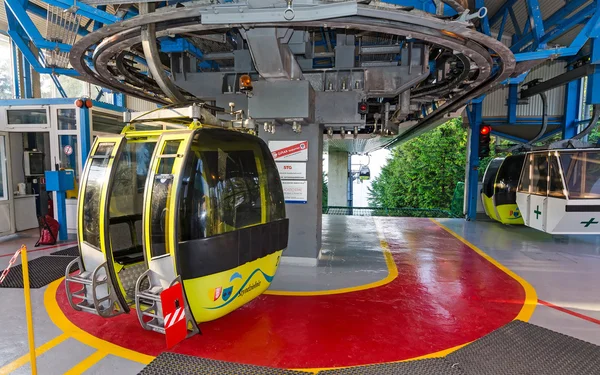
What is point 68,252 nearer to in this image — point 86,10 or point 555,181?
point 86,10

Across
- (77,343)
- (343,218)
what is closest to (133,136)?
(77,343)

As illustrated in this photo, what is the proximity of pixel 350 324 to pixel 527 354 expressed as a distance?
5.49ft

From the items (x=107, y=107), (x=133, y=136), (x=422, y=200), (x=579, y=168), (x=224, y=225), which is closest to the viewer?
(x=224, y=225)

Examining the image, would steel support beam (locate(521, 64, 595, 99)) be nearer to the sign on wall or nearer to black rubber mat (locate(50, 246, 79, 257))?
the sign on wall

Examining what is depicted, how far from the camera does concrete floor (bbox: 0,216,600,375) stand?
3.03 m

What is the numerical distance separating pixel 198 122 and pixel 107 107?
245 inches

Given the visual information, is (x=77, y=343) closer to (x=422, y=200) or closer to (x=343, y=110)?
(x=343, y=110)

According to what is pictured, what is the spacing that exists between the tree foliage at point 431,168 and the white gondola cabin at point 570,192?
53.9 ft

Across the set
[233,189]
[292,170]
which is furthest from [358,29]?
[292,170]

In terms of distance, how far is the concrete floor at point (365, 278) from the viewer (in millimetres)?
3031

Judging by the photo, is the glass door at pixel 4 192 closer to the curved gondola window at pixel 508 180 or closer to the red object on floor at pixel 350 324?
the red object on floor at pixel 350 324

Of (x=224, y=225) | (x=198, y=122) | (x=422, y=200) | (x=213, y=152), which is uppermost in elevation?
(x=198, y=122)

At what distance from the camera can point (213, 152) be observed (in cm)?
313

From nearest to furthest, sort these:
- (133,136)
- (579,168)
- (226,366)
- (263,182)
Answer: (226,366) < (133,136) < (263,182) < (579,168)
